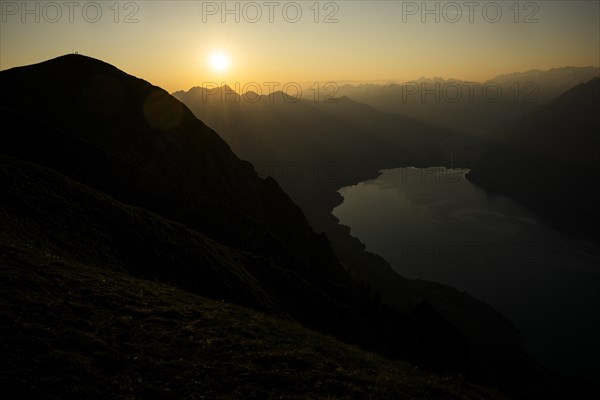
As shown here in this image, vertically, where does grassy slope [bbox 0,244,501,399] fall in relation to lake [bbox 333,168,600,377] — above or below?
above

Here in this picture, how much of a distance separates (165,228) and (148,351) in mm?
25339

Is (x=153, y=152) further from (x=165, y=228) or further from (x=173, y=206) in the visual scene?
(x=165, y=228)

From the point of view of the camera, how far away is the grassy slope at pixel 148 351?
12242 mm

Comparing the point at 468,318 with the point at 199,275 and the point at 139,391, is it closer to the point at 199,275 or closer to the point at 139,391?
the point at 199,275

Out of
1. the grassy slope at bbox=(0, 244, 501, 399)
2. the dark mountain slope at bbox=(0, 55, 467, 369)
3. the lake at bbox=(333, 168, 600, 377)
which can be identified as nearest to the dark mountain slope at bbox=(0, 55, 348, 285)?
the dark mountain slope at bbox=(0, 55, 467, 369)

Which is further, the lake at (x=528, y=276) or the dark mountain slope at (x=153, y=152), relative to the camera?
the lake at (x=528, y=276)

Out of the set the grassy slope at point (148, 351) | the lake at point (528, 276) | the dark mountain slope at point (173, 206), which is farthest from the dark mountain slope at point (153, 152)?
the lake at point (528, 276)

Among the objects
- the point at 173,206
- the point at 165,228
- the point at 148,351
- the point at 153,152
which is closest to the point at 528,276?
the point at 173,206

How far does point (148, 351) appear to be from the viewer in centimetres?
1505

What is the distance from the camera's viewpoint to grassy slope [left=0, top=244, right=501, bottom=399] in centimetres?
1224

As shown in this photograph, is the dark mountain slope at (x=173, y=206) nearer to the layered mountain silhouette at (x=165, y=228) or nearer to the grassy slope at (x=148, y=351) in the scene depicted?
the layered mountain silhouette at (x=165, y=228)

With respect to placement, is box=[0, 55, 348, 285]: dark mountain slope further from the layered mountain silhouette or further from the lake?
the lake

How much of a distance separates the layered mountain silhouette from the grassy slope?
0.91 feet

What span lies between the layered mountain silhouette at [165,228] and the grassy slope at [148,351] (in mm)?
278
